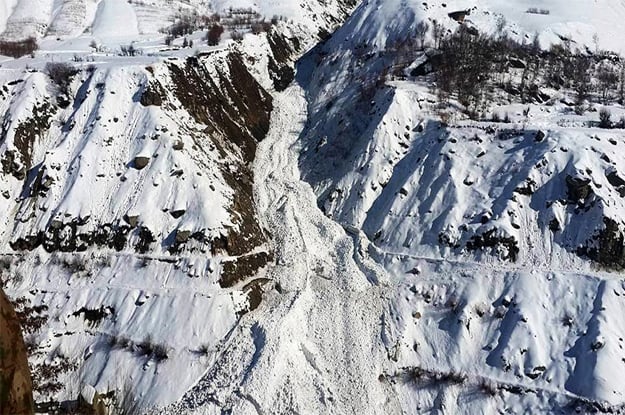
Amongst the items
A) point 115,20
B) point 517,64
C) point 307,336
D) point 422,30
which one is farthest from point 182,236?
point 115,20

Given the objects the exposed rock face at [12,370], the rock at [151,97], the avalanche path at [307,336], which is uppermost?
the exposed rock face at [12,370]

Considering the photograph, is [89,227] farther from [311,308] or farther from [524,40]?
[524,40]

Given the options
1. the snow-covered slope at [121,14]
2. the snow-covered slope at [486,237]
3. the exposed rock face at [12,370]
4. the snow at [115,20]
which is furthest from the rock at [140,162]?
the snow at [115,20]

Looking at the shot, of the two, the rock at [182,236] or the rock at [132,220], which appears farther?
the rock at [132,220]

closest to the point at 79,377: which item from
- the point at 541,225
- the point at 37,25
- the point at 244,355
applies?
the point at 244,355

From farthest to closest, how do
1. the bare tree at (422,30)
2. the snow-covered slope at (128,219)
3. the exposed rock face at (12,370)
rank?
the bare tree at (422,30) → the snow-covered slope at (128,219) → the exposed rock face at (12,370)

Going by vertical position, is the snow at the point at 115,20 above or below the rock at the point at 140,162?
below

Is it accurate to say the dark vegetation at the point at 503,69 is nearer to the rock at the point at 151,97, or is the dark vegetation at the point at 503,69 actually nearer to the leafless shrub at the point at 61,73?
the rock at the point at 151,97
